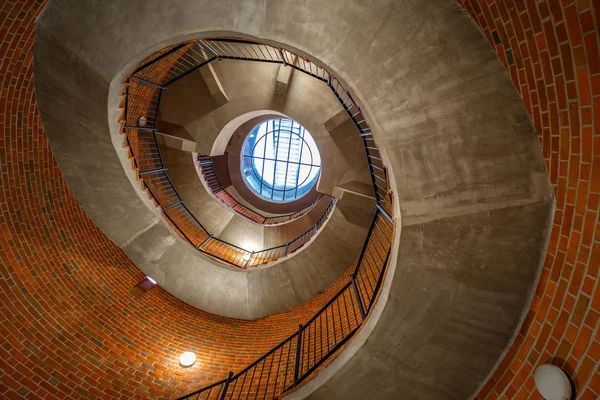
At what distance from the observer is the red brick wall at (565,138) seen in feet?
6.20

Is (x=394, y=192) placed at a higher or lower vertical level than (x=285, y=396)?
higher

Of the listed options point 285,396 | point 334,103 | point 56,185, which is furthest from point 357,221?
point 56,185

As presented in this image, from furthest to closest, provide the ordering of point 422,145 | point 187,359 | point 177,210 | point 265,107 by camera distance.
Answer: point 265,107, point 177,210, point 187,359, point 422,145

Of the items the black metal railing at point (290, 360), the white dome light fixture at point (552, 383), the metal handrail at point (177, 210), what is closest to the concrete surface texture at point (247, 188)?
the metal handrail at point (177, 210)

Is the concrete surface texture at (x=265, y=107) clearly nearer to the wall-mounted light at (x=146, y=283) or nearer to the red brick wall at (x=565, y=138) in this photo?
the wall-mounted light at (x=146, y=283)

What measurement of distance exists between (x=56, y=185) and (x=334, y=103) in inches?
262

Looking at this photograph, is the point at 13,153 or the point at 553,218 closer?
the point at 553,218

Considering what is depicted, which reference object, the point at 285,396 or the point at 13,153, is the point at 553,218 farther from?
the point at 13,153

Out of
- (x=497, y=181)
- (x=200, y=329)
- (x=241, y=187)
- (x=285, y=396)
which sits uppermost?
(x=497, y=181)

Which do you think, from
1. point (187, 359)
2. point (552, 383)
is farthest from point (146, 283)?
point (552, 383)

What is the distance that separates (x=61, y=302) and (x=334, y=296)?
17.4 ft

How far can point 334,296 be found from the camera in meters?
4.84

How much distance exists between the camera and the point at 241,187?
12.4m

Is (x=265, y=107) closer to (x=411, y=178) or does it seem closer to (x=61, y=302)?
(x=411, y=178)
